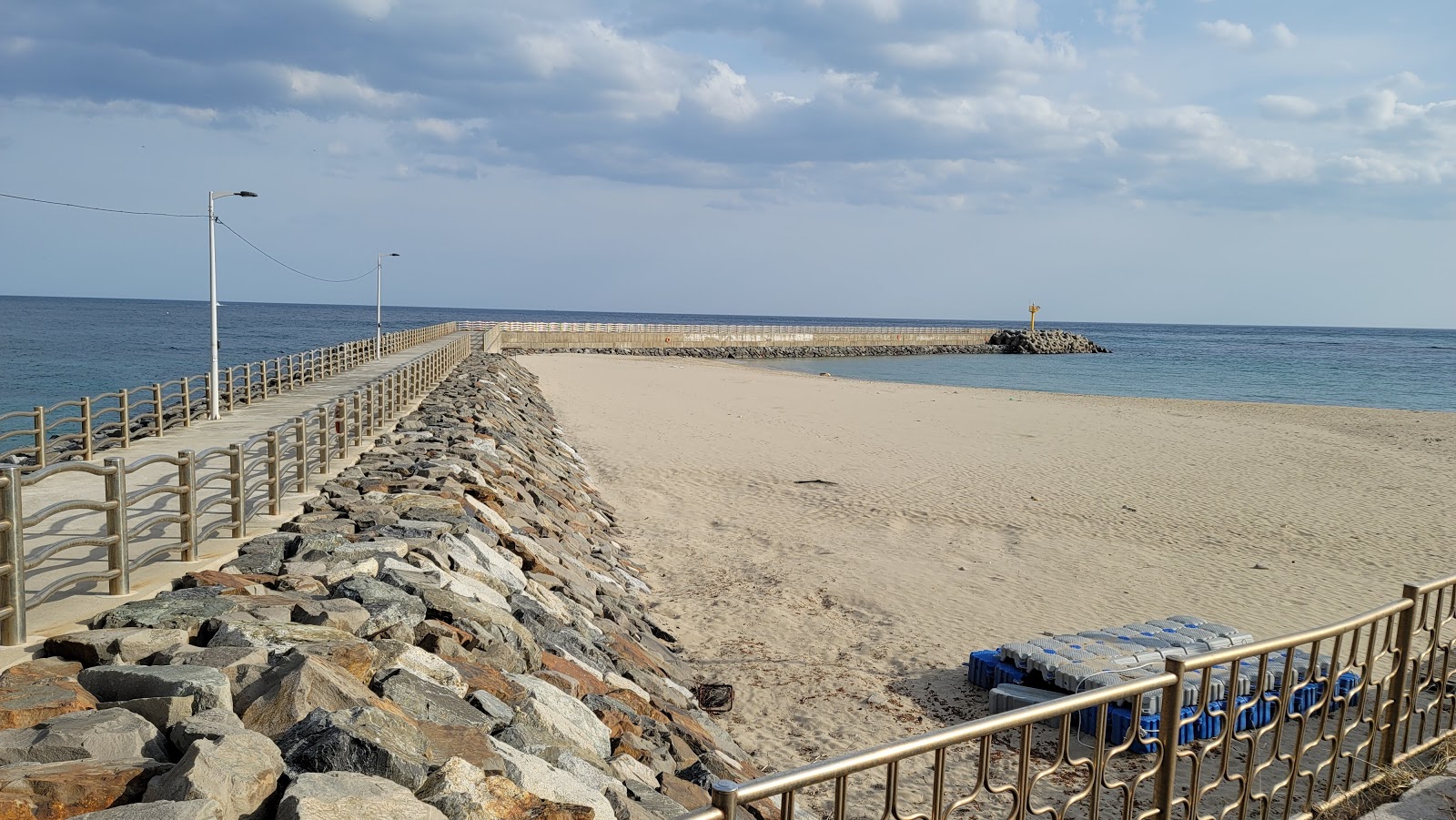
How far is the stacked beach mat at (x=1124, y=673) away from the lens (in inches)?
279

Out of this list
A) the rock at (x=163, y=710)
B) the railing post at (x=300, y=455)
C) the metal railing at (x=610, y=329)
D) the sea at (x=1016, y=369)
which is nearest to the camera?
the rock at (x=163, y=710)

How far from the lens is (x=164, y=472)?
12383 millimetres

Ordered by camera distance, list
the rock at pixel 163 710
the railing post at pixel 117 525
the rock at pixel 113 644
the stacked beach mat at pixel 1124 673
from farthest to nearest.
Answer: the stacked beach mat at pixel 1124 673 → the railing post at pixel 117 525 → the rock at pixel 113 644 → the rock at pixel 163 710

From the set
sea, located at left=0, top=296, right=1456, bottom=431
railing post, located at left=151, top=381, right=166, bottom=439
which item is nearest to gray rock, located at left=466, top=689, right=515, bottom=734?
railing post, located at left=151, top=381, right=166, bottom=439

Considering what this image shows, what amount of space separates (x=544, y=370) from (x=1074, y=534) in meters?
33.6

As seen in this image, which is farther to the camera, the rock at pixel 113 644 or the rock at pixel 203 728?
the rock at pixel 113 644

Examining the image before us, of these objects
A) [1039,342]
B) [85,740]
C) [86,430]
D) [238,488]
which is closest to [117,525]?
[238,488]

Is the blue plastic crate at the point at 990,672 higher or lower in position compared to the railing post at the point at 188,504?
lower

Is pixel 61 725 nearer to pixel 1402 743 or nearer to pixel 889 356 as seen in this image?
pixel 1402 743

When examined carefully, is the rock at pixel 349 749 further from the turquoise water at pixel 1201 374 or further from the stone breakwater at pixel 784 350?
the stone breakwater at pixel 784 350

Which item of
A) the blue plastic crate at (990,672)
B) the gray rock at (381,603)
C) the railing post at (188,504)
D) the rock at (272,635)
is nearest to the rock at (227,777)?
the rock at (272,635)

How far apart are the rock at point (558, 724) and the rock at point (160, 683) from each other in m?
1.30

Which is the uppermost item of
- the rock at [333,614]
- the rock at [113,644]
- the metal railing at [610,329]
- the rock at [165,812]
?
the metal railing at [610,329]

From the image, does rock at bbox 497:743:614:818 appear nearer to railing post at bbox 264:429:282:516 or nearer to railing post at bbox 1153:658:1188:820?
railing post at bbox 1153:658:1188:820
